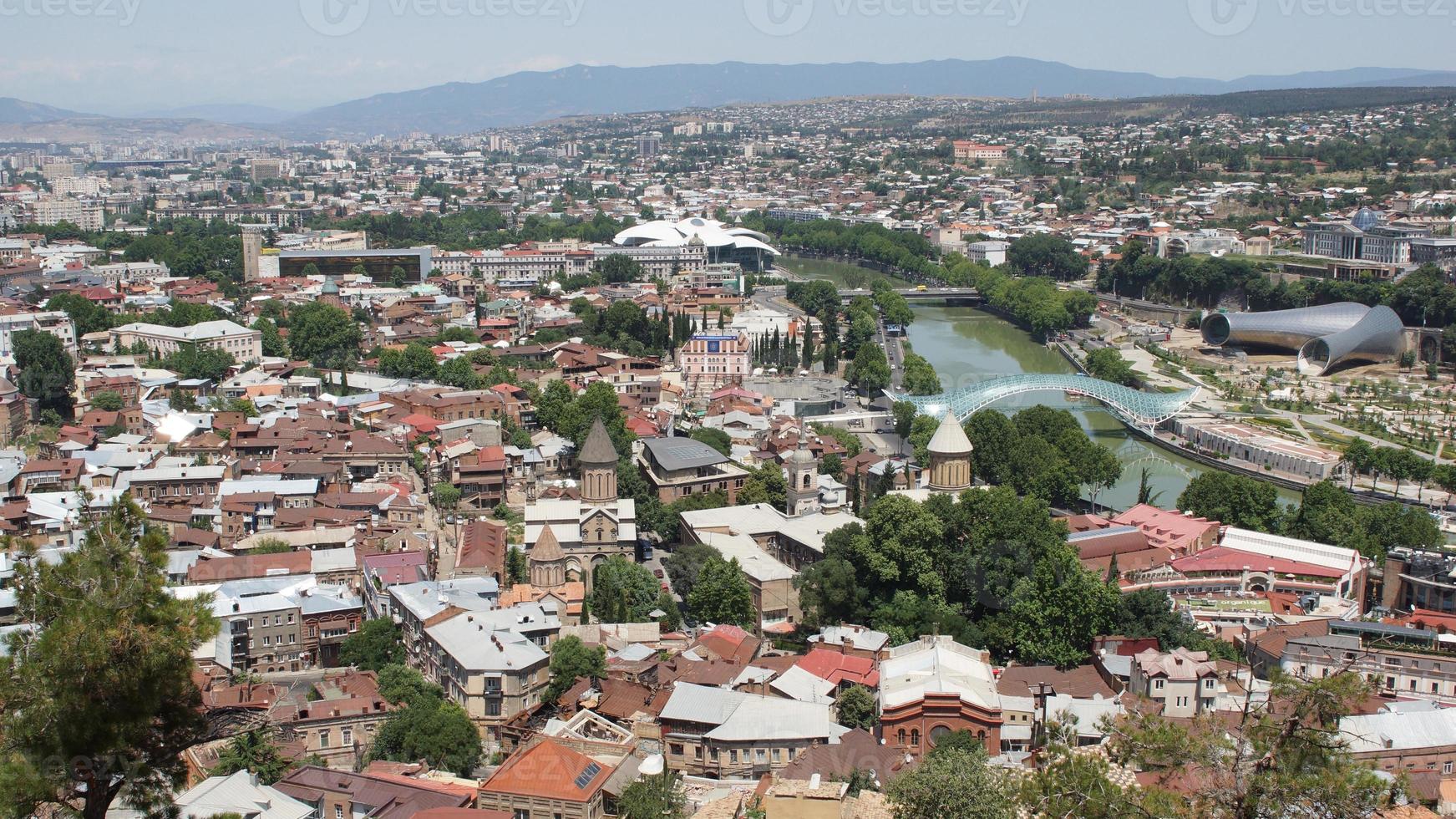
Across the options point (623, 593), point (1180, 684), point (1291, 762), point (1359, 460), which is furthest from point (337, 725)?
point (1359, 460)

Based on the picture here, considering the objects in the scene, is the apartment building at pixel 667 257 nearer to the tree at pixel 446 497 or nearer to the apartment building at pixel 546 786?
the tree at pixel 446 497

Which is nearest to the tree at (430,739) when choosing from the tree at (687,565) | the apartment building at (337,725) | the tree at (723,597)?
the apartment building at (337,725)

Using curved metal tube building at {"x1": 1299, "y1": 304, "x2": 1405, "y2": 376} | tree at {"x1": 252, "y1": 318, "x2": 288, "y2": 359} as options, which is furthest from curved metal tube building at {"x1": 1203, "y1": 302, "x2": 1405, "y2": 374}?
tree at {"x1": 252, "y1": 318, "x2": 288, "y2": 359}

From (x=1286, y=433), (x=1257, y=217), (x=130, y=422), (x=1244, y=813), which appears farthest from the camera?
(x=1257, y=217)

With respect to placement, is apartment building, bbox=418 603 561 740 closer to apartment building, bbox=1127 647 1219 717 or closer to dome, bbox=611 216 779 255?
apartment building, bbox=1127 647 1219 717

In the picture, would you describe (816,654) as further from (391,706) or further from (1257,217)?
(1257,217)

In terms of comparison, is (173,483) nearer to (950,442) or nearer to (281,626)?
(281,626)

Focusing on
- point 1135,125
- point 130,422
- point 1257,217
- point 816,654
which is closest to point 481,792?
point 816,654

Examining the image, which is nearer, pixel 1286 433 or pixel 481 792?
pixel 481 792
